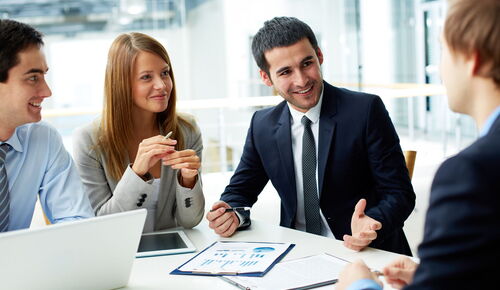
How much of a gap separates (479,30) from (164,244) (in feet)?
4.27

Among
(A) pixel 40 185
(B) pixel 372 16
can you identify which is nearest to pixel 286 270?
(A) pixel 40 185

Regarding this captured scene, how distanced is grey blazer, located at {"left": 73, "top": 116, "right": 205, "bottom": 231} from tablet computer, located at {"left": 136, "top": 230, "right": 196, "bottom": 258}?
0.36 ft

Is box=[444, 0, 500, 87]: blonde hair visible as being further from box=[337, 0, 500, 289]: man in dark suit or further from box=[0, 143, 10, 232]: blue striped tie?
box=[0, 143, 10, 232]: blue striped tie

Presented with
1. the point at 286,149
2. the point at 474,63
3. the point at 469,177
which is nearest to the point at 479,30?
the point at 474,63

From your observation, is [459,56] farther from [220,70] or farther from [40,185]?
[220,70]

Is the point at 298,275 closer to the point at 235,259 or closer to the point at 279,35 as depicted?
the point at 235,259

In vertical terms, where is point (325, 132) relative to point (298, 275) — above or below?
above

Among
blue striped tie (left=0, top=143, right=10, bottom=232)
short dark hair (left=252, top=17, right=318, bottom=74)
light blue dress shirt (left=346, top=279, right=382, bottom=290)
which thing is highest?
short dark hair (left=252, top=17, right=318, bottom=74)

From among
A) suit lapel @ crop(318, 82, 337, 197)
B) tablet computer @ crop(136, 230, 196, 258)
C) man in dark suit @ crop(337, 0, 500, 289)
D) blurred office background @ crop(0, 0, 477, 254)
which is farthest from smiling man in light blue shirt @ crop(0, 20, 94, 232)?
blurred office background @ crop(0, 0, 477, 254)

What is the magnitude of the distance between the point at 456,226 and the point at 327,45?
5.32m

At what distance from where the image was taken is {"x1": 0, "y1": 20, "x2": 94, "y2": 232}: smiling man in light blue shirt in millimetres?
1896

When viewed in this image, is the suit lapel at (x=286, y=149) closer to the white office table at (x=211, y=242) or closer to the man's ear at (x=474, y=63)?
the white office table at (x=211, y=242)

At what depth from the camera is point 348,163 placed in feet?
7.14

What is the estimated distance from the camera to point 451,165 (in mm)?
869
